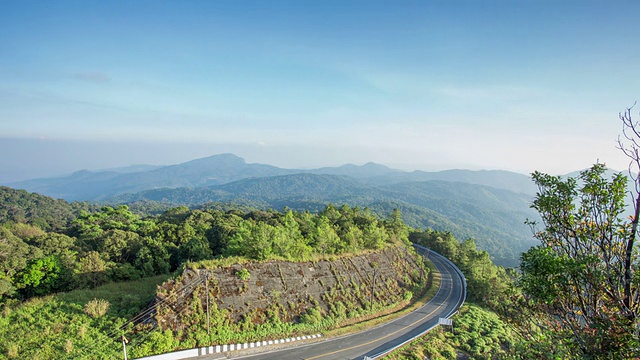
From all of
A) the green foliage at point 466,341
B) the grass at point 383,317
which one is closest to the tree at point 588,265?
the green foliage at point 466,341

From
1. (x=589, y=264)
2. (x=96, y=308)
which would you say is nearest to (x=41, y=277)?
(x=96, y=308)

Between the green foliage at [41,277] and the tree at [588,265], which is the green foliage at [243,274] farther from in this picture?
the tree at [588,265]

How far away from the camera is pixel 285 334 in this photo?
27016 millimetres

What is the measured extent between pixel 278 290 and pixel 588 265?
Result: 2691 cm

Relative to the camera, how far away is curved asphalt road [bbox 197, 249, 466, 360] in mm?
24812

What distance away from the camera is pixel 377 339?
1136 inches

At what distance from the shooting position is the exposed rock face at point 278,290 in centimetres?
2469

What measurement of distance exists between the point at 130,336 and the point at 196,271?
6848 mm

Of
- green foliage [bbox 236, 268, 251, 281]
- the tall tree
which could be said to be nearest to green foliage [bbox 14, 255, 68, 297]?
green foliage [bbox 236, 268, 251, 281]

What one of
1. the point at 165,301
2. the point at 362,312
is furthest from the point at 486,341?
the point at 165,301

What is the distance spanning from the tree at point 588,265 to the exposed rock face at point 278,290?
79.2 feet

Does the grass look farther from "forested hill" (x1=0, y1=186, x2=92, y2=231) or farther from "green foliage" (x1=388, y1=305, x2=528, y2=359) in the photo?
"forested hill" (x1=0, y1=186, x2=92, y2=231)

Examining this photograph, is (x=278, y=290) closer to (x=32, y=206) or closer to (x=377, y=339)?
(x=377, y=339)

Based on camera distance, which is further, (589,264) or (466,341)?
(466,341)
